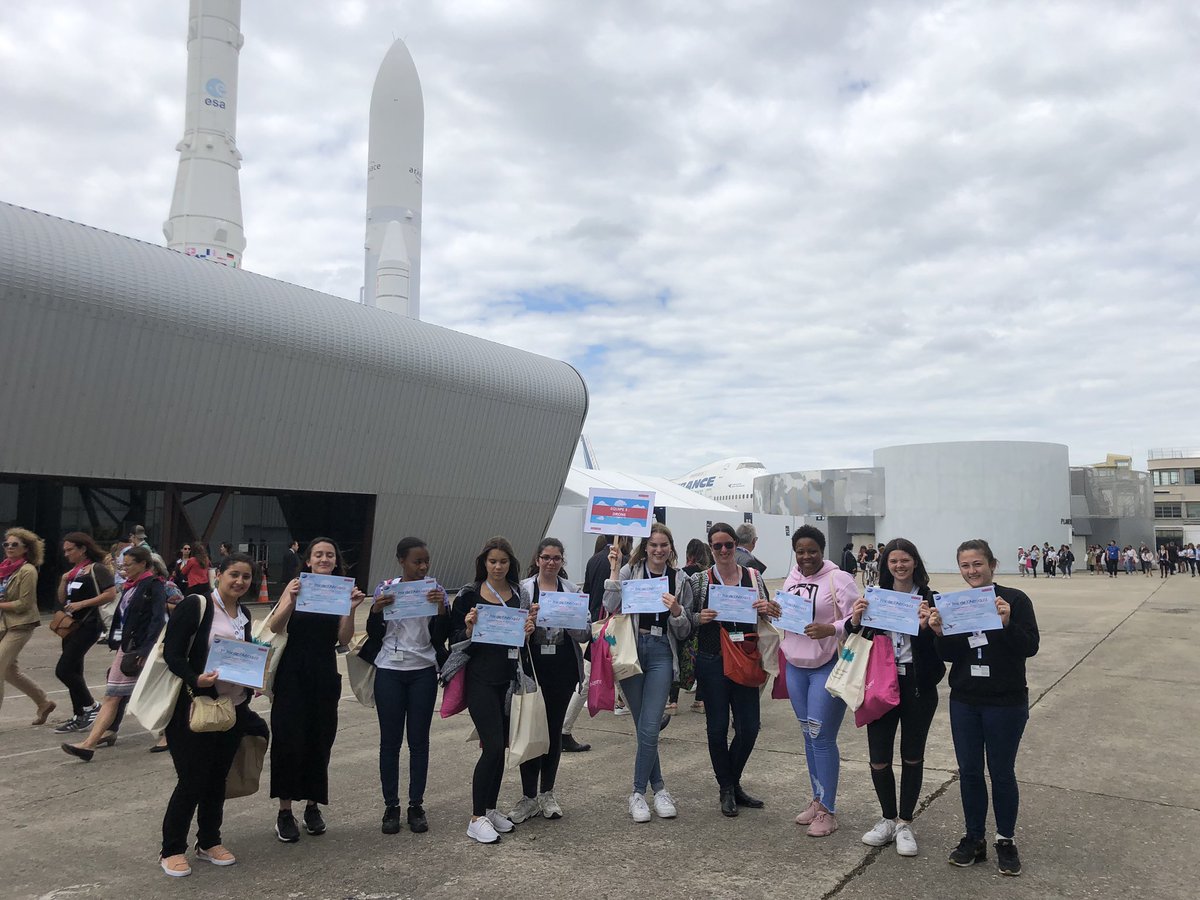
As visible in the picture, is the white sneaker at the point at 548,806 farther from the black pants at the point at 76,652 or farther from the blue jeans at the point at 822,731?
the black pants at the point at 76,652

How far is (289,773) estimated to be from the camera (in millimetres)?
4785

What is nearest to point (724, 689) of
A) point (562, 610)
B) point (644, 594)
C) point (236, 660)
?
point (644, 594)

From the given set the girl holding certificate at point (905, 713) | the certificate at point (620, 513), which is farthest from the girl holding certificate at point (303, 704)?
the certificate at point (620, 513)

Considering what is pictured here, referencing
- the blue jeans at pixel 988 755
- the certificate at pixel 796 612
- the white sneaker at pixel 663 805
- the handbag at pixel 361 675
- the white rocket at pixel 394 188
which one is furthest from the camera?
the white rocket at pixel 394 188

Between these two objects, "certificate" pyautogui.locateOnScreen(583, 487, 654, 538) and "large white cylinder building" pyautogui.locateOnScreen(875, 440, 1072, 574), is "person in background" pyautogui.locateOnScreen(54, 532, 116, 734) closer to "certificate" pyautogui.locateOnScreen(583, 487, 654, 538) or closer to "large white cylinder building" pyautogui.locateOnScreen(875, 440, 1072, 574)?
"certificate" pyautogui.locateOnScreen(583, 487, 654, 538)

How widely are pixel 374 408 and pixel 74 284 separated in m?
7.93

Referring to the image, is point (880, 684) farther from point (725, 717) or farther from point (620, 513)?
point (620, 513)

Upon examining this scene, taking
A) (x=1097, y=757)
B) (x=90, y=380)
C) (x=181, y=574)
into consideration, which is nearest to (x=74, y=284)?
(x=90, y=380)

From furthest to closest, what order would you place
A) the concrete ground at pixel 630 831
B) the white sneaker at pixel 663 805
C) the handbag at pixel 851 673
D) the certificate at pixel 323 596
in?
the white sneaker at pixel 663 805 → the certificate at pixel 323 596 → the handbag at pixel 851 673 → the concrete ground at pixel 630 831

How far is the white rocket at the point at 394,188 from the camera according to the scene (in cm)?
3794

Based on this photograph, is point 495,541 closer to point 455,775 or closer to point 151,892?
point 455,775

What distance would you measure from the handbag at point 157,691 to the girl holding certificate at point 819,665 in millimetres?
3350

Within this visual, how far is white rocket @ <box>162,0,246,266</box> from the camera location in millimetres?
29797

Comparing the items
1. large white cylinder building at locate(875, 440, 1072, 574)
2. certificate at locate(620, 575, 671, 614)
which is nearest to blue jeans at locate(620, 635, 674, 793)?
certificate at locate(620, 575, 671, 614)
